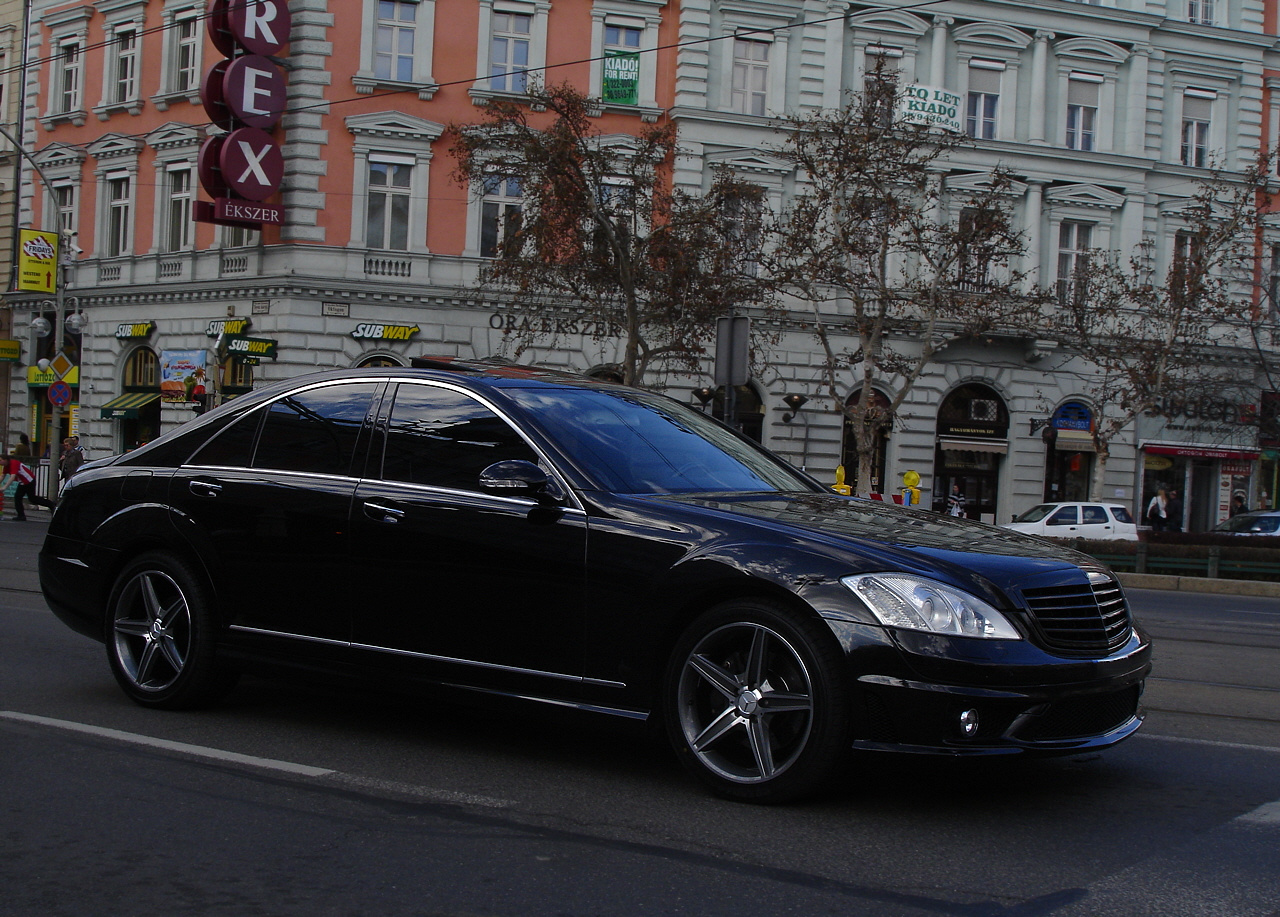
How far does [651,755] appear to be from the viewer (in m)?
5.55

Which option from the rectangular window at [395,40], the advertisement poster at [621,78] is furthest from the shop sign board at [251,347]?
the advertisement poster at [621,78]

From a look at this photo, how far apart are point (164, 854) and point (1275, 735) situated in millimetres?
5366

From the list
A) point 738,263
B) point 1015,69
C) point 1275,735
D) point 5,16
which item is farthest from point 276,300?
point 1275,735

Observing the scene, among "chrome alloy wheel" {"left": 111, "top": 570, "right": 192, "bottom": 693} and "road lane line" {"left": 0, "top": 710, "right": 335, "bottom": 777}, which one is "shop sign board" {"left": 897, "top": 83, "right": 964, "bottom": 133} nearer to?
"chrome alloy wheel" {"left": 111, "top": 570, "right": 192, "bottom": 693}

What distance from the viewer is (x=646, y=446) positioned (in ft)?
18.3

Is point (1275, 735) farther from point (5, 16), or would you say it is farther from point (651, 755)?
point (5, 16)

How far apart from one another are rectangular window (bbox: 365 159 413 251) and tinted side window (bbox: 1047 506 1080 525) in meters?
16.3

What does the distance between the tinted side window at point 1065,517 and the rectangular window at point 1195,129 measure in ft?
42.9

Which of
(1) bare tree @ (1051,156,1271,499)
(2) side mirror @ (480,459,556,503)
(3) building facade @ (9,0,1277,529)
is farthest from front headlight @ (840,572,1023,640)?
(1) bare tree @ (1051,156,1271,499)

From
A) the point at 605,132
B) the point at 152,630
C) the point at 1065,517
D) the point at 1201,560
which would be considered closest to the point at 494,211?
the point at 605,132

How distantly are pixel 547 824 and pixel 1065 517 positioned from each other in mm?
26670

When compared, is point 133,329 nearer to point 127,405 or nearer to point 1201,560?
point 127,405

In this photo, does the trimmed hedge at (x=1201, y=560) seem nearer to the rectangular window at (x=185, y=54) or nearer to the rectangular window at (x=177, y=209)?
the rectangular window at (x=177, y=209)

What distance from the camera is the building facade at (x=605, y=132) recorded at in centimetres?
3091
